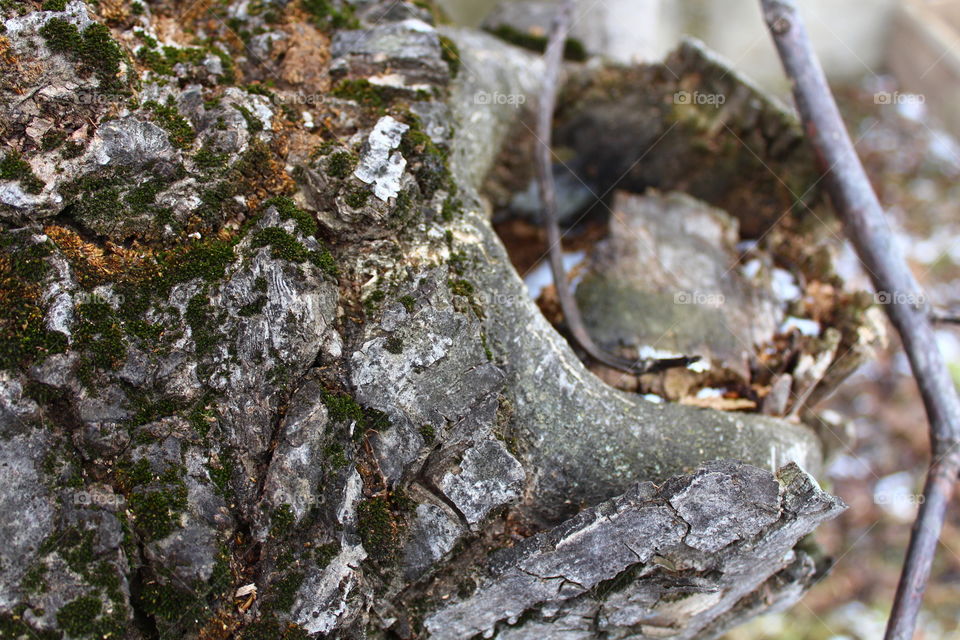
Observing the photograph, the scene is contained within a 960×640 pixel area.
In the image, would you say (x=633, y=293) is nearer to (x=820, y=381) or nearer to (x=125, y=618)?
(x=820, y=381)

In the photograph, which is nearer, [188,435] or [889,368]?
[188,435]

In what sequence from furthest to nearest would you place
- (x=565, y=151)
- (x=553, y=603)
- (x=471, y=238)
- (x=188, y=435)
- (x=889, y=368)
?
(x=889, y=368) → (x=565, y=151) → (x=471, y=238) → (x=553, y=603) → (x=188, y=435)

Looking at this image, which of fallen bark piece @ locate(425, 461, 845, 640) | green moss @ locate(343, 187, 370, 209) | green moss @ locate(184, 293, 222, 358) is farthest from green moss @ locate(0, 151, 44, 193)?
fallen bark piece @ locate(425, 461, 845, 640)

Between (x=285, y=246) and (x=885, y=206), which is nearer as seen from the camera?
(x=285, y=246)

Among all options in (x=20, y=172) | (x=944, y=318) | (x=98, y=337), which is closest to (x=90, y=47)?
(x=20, y=172)

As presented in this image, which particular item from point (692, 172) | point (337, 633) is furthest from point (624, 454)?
point (692, 172)

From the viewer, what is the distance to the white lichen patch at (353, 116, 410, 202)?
2.35 metres

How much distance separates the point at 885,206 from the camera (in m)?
6.55

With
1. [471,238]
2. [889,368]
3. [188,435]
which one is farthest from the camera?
[889,368]

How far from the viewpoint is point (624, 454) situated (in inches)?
98.0

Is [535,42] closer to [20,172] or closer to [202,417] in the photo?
[20,172]

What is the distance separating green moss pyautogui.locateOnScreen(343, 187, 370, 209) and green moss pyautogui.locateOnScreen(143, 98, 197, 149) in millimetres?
594

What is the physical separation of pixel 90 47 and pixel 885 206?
697 cm

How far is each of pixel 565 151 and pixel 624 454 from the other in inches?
77.4
